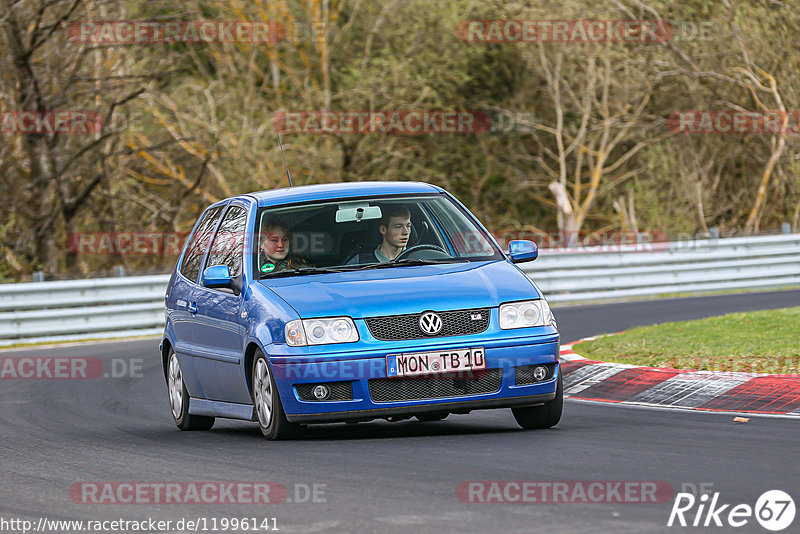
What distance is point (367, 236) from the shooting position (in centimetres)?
948

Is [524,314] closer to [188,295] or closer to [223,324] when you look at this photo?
[223,324]

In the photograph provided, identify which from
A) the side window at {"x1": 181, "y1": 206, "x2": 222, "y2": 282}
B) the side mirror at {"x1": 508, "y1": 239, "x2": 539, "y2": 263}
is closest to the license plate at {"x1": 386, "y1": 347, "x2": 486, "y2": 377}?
the side mirror at {"x1": 508, "y1": 239, "x2": 539, "y2": 263}

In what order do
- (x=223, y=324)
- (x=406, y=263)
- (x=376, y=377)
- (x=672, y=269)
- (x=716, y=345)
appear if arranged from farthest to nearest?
(x=672, y=269) < (x=716, y=345) < (x=223, y=324) < (x=406, y=263) < (x=376, y=377)

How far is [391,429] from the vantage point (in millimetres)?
9391

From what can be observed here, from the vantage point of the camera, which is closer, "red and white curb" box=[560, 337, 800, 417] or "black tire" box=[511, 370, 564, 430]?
"black tire" box=[511, 370, 564, 430]

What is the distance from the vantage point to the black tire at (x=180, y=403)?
1027 centimetres

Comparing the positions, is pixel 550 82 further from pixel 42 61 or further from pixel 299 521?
pixel 299 521

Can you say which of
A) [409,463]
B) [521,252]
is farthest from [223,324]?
[409,463]

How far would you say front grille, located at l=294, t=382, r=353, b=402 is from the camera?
8289 millimetres

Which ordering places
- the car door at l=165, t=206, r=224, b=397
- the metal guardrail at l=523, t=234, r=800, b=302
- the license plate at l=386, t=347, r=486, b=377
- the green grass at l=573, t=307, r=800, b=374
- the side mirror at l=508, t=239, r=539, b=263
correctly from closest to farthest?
the license plate at l=386, t=347, r=486, b=377 < the side mirror at l=508, t=239, r=539, b=263 < the car door at l=165, t=206, r=224, b=397 < the green grass at l=573, t=307, r=800, b=374 < the metal guardrail at l=523, t=234, r=800, b=302

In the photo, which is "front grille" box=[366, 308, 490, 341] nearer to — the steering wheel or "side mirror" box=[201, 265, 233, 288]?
the steering wheel

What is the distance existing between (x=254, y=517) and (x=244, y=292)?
3120 millimetres

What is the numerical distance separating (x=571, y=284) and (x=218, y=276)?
14686 millimetres

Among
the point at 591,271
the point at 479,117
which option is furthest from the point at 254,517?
the point at 479,117
